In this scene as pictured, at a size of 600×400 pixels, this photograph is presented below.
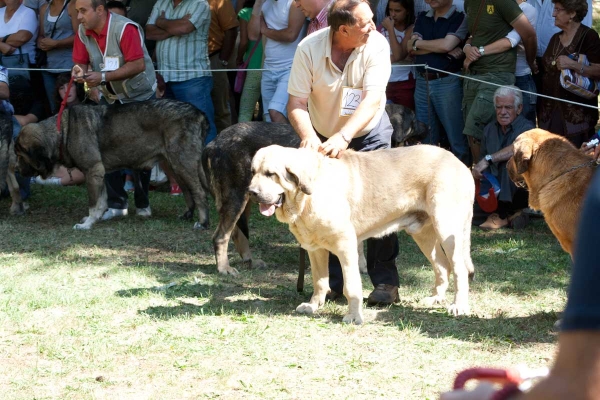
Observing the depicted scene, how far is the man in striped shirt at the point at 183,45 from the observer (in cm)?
1062

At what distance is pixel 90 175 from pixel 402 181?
5.14 meters

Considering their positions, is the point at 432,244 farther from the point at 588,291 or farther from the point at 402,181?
the point at 588,291

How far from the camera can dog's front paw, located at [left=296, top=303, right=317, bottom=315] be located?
19.2ft

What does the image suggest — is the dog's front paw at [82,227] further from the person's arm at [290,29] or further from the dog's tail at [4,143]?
the person's arm at [290,29]

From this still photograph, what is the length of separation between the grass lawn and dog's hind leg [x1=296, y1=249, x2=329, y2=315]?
0.10 meters

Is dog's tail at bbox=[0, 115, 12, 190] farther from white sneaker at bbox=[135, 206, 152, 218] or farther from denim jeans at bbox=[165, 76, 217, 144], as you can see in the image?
denim jeans at bbox=[165, 76, 217, 144]

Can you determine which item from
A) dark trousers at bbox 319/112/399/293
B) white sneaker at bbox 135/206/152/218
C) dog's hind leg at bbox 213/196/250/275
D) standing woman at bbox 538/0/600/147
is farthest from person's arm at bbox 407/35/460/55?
white sneaker at bbox 135/206/152/218

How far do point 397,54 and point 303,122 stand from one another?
4.97 metres

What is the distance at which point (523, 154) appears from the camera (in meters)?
5.71

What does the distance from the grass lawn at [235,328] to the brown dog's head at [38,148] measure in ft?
5.14

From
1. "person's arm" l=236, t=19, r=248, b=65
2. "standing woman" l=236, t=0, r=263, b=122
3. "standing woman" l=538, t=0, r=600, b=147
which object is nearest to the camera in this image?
"standing woman" l=538, t=0, r=600, b=147

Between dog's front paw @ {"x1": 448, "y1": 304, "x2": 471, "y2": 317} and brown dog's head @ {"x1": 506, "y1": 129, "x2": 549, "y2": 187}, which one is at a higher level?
brown dog's head @ {"x1": 506, "y1": 129, "x2": 549, "y2": 187}

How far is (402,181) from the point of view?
223 inches

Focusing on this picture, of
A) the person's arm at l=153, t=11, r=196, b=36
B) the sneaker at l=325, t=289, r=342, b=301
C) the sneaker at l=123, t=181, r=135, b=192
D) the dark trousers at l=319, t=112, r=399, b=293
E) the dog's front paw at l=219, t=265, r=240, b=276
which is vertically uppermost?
the person's arm at l=153, t=11, r=196, b=36
